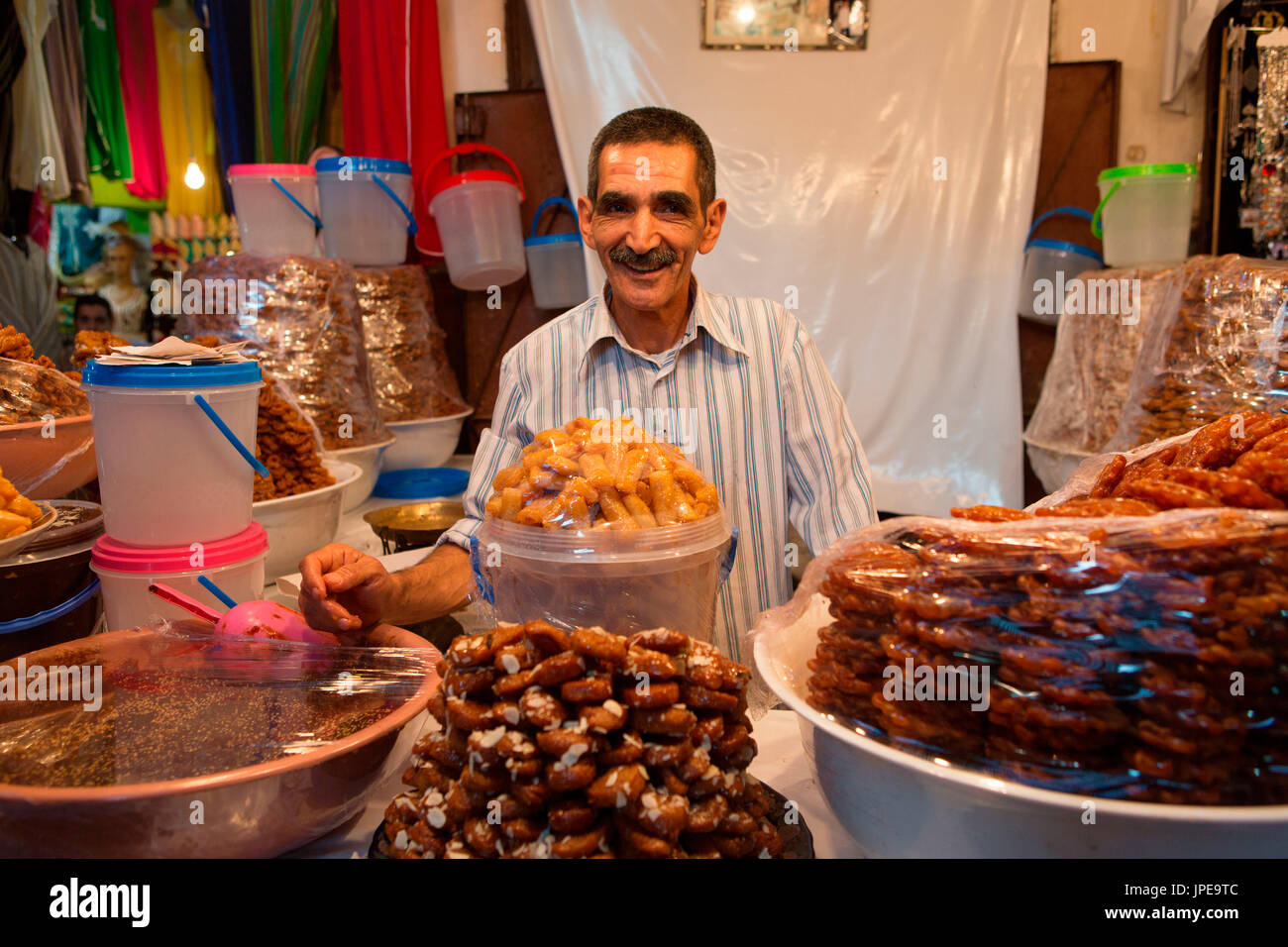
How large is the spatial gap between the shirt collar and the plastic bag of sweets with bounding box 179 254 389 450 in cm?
99

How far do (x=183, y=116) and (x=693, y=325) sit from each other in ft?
11.1

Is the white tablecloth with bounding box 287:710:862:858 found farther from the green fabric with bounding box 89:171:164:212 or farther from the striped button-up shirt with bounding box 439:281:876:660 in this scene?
the green fabric with bounding box 89:171:164:212

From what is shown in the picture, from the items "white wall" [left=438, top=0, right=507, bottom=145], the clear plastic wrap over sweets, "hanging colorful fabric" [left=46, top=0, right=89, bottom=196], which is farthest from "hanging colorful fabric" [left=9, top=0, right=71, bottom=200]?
the clear plastic wrap over sweets

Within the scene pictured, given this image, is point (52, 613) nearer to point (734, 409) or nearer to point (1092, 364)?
point (734, 409)

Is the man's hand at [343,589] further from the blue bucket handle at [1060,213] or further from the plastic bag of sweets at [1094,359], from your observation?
the blue bucket handle at [1060,213]

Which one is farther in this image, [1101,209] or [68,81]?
[68,81]

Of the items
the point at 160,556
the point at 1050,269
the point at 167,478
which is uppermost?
the point at 1050,269

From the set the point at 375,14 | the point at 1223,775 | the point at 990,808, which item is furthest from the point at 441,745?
the point at 375,14

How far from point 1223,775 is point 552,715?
51 centimetres

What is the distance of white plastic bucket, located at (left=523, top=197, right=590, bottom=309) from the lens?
12.1ft

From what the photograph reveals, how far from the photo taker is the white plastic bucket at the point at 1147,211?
2871 millimetres

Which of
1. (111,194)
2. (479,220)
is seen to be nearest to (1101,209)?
(479,220)

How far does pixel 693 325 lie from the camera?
1.81m
